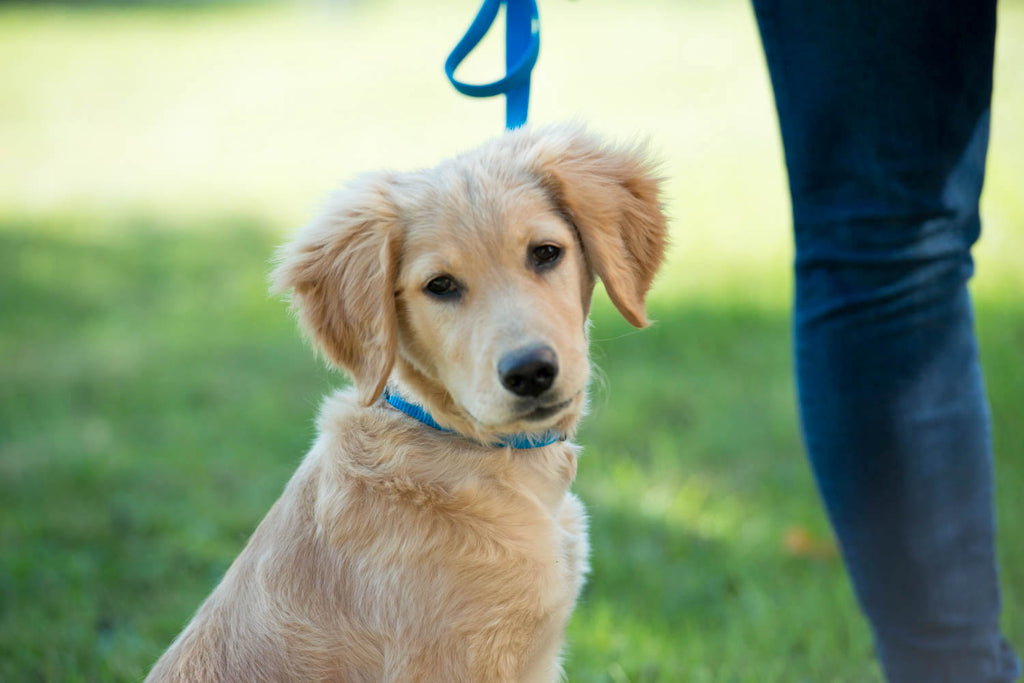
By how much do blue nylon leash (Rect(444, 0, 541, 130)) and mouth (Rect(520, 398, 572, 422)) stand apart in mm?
806

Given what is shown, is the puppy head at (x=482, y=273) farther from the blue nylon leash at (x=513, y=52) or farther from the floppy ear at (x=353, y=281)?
the blue nylon leash at (x=513, y=52)

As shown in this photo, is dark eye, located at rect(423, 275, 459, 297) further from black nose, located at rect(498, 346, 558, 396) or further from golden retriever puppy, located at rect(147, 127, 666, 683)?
black nose, located at rect(498, 346, 558, 396)

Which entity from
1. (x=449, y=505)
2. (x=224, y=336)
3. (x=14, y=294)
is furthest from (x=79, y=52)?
(x=449, y=505)

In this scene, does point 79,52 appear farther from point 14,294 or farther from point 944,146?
point 944,146

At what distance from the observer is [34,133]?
11.5 m

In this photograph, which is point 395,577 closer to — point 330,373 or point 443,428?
point 443,428

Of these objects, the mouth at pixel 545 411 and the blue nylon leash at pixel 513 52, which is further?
the blue nylon leash at pixel 513 52

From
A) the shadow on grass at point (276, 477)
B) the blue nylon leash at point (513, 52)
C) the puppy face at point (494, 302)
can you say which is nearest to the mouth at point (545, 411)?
the puppy face at point (494, 302)

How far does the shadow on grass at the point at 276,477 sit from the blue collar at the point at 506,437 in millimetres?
851

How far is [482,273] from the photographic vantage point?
2205mm

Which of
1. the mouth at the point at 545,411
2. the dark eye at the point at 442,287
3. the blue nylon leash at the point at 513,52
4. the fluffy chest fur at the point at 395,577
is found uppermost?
the blue nylon leash at the point at 513,52

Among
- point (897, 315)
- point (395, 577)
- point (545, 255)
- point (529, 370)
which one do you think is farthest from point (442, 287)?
point (897, 315)

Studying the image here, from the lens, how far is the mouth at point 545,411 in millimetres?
2115

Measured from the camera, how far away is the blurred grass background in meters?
3.12
